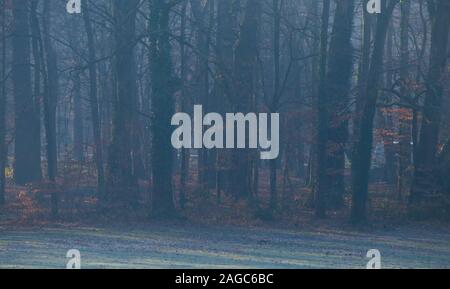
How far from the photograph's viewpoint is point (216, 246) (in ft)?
58.5

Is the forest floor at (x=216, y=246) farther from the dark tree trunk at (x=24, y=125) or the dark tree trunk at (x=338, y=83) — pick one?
the dark tree trunk at (x=24, y=125)

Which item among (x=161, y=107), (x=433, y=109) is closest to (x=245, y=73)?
(x=161, y=107)

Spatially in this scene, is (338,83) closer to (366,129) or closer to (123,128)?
(366,129)

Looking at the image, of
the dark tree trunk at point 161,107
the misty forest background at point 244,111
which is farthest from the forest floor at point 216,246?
the misty forest background at point 244,111

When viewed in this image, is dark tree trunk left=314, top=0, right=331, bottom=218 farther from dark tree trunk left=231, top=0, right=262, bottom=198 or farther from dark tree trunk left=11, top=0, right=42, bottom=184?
dark tree trunk left=11, top=0, right=42, bottom=184

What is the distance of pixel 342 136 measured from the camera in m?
25.9

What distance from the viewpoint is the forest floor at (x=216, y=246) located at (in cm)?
1495

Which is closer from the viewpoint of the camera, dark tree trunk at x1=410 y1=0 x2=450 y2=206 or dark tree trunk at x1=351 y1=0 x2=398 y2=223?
dark tree trunk at x1=351 y1=0 x2=398 y2=223

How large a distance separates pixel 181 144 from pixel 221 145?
153 cm

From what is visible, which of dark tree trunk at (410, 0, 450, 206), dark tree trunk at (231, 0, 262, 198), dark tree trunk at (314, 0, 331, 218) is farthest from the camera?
dark tree trunk at (231, 0, 262, 198)

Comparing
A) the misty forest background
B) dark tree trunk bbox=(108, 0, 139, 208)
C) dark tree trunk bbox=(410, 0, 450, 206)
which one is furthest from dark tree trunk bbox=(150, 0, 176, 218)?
dark tree trunk bbox=(410, 0, 450, 206)

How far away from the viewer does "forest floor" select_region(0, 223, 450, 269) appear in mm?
14945
